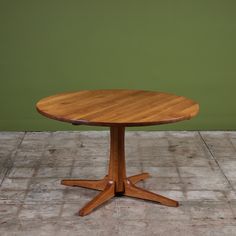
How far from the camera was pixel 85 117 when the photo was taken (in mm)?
3576

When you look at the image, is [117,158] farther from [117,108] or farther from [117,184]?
[117,108]

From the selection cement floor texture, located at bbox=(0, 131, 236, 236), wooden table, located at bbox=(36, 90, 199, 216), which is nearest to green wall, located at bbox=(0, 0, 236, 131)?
cement floor texture, located at bbox=(0, 131, 236, 236)

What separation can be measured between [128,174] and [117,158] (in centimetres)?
69

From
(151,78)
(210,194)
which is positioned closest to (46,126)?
(151,78)

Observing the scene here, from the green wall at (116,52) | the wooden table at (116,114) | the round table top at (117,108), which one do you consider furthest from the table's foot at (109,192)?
the green wall at (116,52)

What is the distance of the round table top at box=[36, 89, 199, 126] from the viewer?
353 centimetres

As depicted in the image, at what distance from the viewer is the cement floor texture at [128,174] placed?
373 centimetres

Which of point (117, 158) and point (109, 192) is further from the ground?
point (117, 158)

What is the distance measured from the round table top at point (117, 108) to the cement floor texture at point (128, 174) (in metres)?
0.75

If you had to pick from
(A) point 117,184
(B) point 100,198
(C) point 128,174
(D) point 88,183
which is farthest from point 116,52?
(B) point 100,198

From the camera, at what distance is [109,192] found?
4.10m

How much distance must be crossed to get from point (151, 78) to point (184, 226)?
8.36 ft

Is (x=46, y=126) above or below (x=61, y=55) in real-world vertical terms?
below

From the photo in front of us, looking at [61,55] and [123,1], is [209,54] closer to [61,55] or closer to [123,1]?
[123,1]
